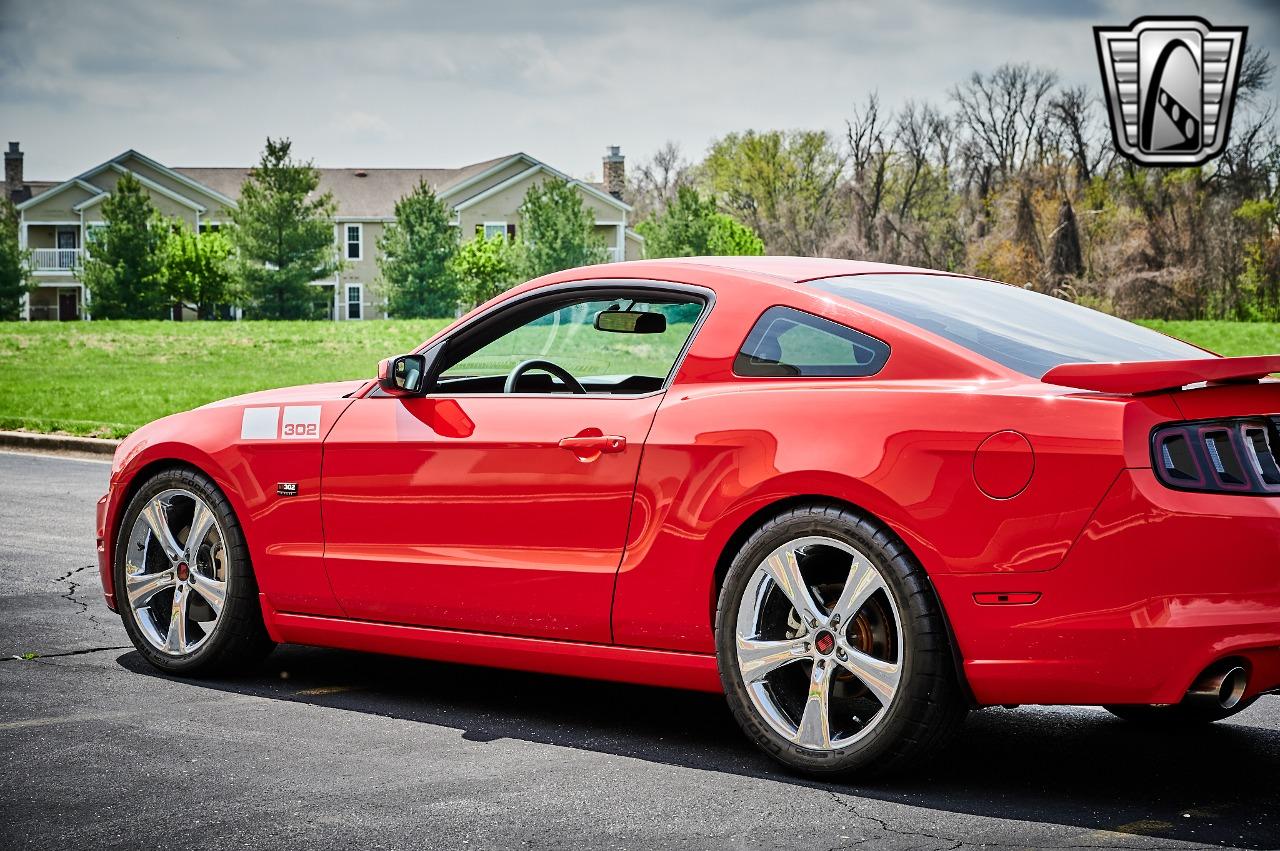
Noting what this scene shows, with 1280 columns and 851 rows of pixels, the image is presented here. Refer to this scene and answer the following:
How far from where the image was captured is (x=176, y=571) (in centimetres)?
613

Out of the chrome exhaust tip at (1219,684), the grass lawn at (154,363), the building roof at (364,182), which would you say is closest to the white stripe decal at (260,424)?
the chrome exhaust tip at (1219,684)

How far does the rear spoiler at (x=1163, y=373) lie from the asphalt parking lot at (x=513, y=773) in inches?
44.6

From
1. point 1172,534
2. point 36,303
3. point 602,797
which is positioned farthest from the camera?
point 36,303

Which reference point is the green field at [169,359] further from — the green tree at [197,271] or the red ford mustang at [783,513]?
the green tree at [197,271]

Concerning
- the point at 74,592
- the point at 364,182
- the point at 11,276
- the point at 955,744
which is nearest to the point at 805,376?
the point at 955,744

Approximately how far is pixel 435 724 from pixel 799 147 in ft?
272

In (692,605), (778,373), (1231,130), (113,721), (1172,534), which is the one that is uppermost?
(1231,130)

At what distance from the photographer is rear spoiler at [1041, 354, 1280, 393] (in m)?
4.11

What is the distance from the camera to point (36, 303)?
7594 centimetres

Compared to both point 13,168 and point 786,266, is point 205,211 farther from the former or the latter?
point 786,266

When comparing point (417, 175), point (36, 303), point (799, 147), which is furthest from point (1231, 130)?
point (36, 303)

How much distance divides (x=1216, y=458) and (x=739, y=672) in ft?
4.76

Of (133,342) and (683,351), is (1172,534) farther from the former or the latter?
(133,342)

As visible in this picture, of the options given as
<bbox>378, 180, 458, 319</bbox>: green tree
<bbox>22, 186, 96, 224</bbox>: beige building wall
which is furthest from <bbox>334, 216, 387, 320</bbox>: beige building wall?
<bbox>378, 180, 458, 319</bbox>: green tree
